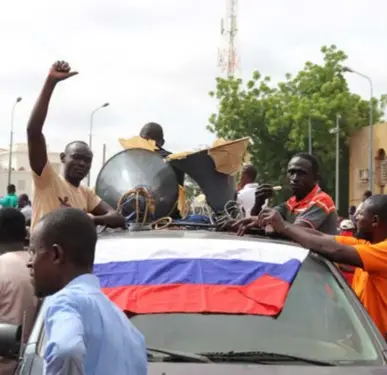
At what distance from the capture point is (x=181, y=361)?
394 centimetres

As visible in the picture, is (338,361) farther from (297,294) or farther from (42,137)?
(42,137)

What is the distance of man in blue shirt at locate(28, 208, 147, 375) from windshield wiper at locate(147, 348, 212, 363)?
39.7 inches

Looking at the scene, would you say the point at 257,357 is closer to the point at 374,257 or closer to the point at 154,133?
the point at 374,257

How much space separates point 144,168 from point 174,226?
1583mm

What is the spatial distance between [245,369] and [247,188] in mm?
5043

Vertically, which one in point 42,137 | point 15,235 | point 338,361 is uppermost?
point 42,137

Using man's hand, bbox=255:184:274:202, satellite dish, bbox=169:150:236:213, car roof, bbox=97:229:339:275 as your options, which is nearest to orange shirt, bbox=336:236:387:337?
car roof, bbox=97:229:339:275

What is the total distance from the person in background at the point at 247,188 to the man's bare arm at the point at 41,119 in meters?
2.65

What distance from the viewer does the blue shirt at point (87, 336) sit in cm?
258

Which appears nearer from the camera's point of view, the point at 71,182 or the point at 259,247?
the point at 259,247

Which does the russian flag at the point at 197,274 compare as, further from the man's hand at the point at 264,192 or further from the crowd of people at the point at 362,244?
the man's hand at the point at 264,192

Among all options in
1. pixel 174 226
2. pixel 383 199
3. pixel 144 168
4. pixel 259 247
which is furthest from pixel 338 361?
pixel 144 168

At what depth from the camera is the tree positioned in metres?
50.2

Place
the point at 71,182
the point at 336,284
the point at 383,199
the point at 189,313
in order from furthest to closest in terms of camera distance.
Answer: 1. the point at 71,182
2. the point at 383,199
3. the point at 336,284
4. the point at 189,313
